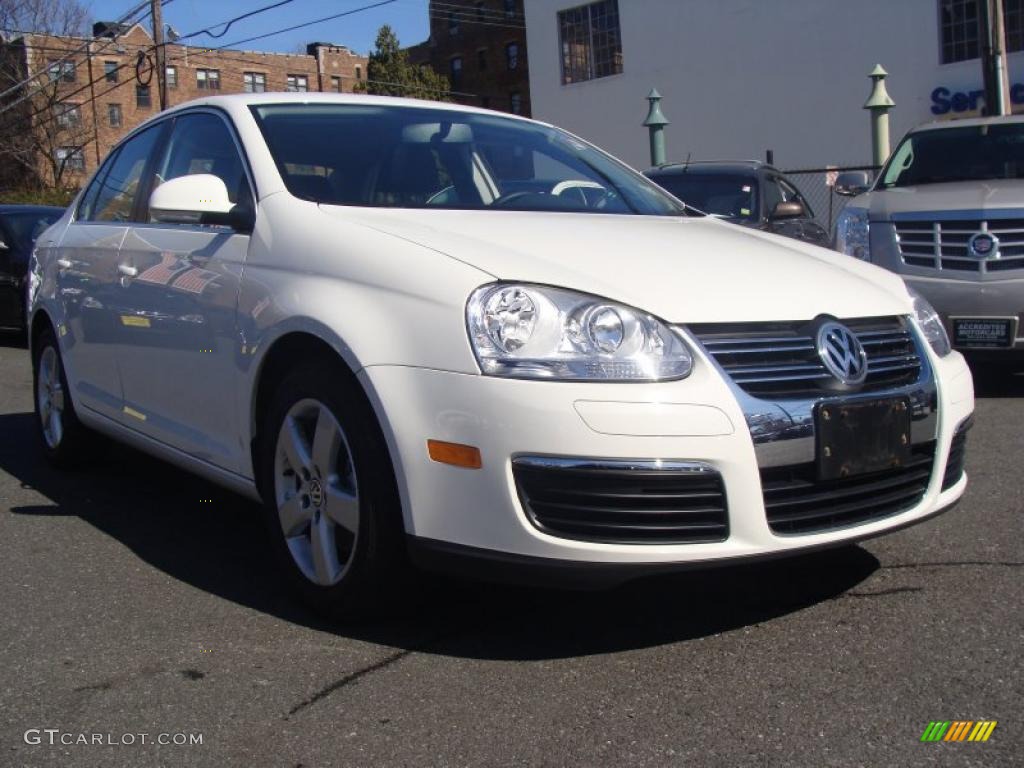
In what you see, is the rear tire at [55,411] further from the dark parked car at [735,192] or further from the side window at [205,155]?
the dark parked car at [735,192]

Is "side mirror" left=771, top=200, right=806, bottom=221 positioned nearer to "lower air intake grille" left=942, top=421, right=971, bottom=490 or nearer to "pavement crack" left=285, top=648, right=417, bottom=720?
"lower air intake grille" left=942, top=421, right=971, bottom=490

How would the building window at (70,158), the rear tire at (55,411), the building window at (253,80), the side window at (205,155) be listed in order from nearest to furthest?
1. the side window at (205,155)
2. the rear tire at (55,411)
3. the building window at (70,158)
4. the building window at (253,80)

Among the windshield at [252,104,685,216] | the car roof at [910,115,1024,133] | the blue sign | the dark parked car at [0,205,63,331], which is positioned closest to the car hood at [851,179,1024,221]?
the car roof at [910,115,1024,133]

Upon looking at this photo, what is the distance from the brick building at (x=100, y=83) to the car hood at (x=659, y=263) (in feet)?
128

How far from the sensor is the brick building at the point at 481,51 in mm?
49500

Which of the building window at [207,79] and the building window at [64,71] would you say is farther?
the building window at [207,79]

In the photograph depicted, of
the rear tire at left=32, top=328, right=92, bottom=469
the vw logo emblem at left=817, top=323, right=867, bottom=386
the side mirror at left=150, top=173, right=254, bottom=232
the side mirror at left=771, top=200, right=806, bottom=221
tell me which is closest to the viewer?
the vw logo emblem at left=817, top=323, right=867, bottom=386

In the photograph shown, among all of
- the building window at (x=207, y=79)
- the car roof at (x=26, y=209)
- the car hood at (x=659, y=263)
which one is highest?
the building window at (x=207, y=79)

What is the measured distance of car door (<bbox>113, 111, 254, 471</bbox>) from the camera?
3838mm

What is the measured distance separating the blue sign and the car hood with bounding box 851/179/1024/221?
59.1 feet

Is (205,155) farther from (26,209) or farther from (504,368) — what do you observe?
(26,209)

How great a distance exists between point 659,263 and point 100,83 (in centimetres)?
6127

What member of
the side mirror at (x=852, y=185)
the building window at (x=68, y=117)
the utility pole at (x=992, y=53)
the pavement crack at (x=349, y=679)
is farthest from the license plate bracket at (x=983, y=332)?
the building window at (x=68, y=117)

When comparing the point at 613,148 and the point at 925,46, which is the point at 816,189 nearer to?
the point at 925,46
